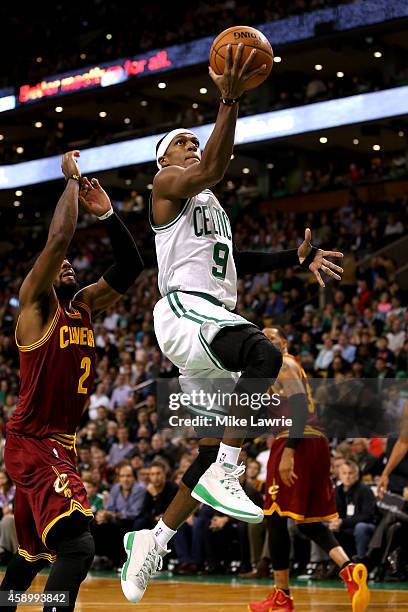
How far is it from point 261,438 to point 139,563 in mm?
6922

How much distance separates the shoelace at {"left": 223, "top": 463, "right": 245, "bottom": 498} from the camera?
588 centimetres

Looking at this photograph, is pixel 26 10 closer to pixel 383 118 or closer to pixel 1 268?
pixel 1 268

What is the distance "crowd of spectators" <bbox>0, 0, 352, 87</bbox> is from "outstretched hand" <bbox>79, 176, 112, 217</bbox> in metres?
17.8

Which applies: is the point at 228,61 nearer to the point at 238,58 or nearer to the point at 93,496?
the point at 238,58

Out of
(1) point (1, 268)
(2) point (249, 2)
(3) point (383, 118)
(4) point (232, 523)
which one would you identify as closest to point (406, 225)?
(3) point (383, 118)

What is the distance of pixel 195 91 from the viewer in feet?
95.5

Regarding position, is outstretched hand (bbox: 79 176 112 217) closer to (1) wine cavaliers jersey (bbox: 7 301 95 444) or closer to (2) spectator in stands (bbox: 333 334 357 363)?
(1) wine cavaliers jersey (bbox: 7 301 95 444)

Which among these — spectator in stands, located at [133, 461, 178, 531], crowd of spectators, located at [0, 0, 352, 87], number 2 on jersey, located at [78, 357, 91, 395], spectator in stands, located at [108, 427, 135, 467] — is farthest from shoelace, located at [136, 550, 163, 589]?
crowd of spectators, located at [0, 0, 352, 87]

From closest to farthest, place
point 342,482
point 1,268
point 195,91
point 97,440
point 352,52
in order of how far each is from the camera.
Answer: point 342,482 → point 97,440 → point 352,52 → point 195,91 → point 1,268

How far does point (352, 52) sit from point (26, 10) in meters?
14.0

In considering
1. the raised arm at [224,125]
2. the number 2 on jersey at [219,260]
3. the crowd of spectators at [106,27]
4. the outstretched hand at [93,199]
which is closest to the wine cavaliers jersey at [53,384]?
the outstretched hand at [93,199]

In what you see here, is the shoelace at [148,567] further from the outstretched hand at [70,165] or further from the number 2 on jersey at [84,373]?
the outstretched hand at [70,165]

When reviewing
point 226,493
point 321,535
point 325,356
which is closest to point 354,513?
point 321,535

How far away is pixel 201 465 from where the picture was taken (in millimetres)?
6547
